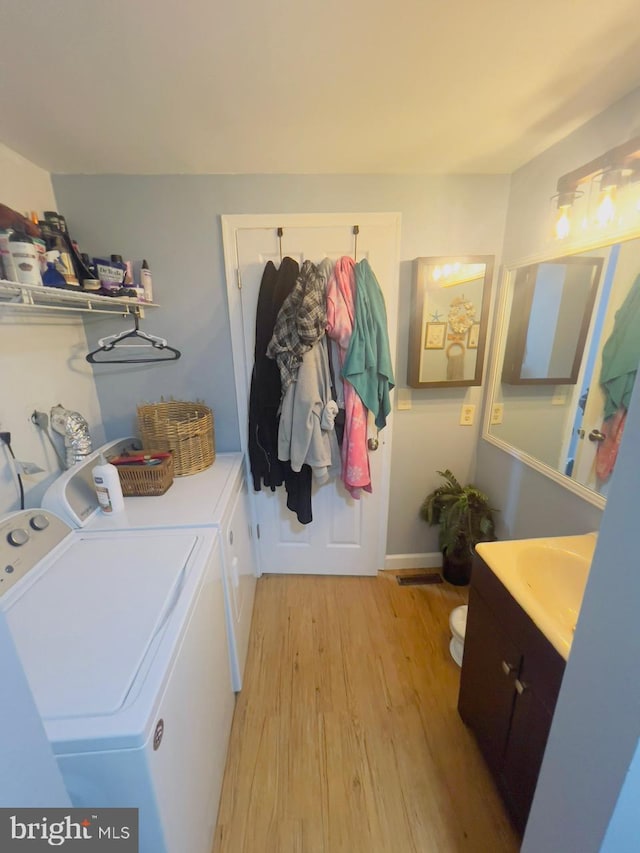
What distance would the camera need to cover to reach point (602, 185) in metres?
1.19

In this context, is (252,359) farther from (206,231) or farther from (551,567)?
(551,567)

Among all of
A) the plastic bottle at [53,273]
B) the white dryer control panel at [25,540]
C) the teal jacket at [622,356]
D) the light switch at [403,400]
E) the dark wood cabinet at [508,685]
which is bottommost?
the dark wood cabinet at [508,685]

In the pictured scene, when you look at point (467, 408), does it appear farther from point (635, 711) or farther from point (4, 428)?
point (4, 428)

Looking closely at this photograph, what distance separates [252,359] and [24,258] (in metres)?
0.99

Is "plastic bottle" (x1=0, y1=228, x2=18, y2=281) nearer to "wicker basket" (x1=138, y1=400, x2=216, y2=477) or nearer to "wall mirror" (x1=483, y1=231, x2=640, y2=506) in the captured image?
"wicker basket" (x1=138, y1=400, x2=216, y2=477)

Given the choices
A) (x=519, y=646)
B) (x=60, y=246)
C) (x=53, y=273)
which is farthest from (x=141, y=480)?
(x=519, y=646)

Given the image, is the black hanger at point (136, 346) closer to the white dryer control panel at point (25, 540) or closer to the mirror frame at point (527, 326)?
the white dryer control panel at point (25, 540)

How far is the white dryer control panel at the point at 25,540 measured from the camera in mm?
973

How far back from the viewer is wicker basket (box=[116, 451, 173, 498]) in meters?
1.47

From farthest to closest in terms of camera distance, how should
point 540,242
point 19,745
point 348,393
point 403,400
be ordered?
point 403,400
point 348,393
point 540,242
point 19,745

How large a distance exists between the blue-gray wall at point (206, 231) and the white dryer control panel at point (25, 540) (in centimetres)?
84

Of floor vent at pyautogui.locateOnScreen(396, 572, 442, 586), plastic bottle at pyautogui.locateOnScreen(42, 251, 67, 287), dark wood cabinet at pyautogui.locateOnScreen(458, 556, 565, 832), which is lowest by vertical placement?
floor vent at pyautogui.locateOnScreen(396, 572, 442, 586)

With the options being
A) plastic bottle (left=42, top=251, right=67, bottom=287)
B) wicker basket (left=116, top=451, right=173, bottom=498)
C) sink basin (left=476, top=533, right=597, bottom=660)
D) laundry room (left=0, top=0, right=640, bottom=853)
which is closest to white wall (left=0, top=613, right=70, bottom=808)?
laundry room (left=0, top=0, right=640, bottom=853)

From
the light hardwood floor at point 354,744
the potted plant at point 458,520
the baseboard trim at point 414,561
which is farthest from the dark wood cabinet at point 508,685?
the baseboard trim at point 414,561
